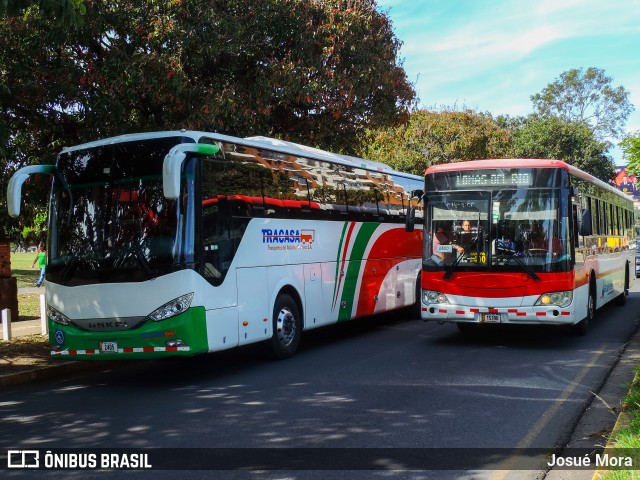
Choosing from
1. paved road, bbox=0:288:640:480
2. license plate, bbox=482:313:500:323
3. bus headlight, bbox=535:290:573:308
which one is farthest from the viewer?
license plate, bbox=482:313:500:323

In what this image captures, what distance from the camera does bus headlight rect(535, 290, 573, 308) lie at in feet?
36.3

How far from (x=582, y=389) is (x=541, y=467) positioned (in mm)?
3126

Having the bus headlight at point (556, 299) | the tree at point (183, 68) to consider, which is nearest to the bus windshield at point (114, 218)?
the tree at point (183, 68)

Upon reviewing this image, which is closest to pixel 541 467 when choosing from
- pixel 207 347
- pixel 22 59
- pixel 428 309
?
pixel 207 347

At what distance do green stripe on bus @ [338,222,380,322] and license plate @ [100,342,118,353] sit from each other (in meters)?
4.96

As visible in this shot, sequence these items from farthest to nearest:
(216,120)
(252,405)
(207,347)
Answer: (216,120)
(207,347)
(252,405)

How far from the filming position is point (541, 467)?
18.7 feet

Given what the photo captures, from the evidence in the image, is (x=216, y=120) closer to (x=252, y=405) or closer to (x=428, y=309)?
(x=428, y=309)

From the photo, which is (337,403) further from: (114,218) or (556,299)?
(556,299)

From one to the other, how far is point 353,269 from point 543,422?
696cm

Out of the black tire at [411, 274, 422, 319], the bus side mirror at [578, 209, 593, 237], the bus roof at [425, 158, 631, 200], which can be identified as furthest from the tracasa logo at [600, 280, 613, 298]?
the black tire at [411, 274, 422, 319]

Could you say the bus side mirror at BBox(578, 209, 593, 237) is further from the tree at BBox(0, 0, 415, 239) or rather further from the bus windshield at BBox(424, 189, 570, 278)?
the tree at BBox(0, 0, 415, 239)

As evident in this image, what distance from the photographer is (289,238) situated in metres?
11.5

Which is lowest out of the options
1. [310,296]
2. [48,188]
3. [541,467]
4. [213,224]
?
[541,467]
